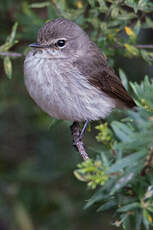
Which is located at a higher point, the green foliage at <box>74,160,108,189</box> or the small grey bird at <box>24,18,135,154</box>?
the green foliage at <box>74,160,108,189</box>


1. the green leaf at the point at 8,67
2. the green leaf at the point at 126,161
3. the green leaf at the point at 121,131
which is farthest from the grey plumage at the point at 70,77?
the green leaf at the point at 126,161

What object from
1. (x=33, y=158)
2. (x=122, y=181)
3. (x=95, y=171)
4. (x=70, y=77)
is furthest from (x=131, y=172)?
(x=33, y=158)

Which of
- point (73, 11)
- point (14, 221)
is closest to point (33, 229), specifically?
point (14, 221)

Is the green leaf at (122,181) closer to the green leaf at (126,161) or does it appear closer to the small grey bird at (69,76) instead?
the green leaf at (126,161)

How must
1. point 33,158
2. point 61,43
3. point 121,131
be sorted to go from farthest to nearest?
point 33,158, point 61,43, point 121,131

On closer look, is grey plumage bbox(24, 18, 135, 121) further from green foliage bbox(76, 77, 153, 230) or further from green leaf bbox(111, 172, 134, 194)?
green leaf bbox(111, 172, 134, 194)

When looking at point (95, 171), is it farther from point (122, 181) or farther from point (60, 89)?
point (60, 89)

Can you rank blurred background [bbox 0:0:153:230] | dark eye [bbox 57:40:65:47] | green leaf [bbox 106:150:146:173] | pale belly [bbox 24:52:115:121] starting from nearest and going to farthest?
green leaf [bbox 106:150:146:173]
pale belly [bbox 24:52:115:121]
dark eye [bbox 57:40:65:47]
blurred background [bbox 0:0:153:230]

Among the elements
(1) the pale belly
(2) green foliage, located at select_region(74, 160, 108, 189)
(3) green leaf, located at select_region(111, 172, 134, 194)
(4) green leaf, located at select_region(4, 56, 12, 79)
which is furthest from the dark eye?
(3) green leaf, located at select_region(111, 172, 134, 194)
